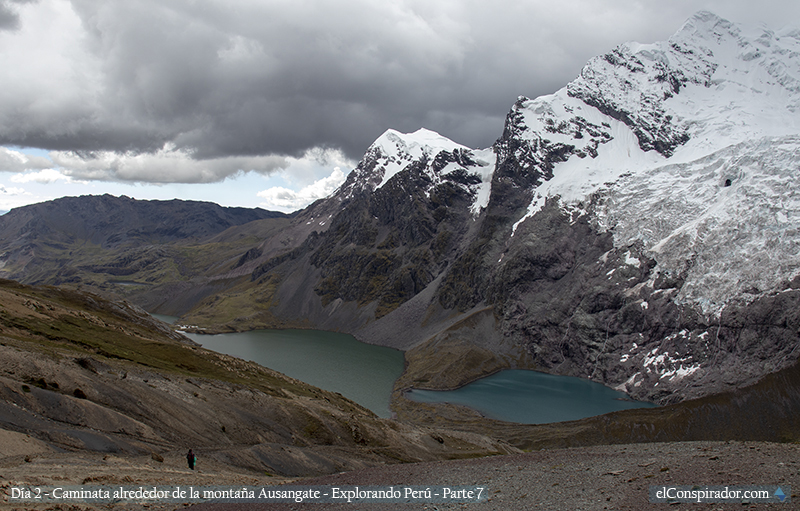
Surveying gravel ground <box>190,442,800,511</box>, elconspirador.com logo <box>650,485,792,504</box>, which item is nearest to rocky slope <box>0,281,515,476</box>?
gravel ground <box>190,442,800,511</box>

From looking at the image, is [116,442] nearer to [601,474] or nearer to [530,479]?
[530,479]

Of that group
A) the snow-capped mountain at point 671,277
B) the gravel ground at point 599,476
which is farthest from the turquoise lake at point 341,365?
the gravel ground at point 599,476

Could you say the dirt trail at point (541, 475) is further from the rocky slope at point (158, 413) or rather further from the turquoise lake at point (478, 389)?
the turquoise lake at point (478, 389)

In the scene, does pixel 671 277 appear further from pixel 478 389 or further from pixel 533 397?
pixel 478 389

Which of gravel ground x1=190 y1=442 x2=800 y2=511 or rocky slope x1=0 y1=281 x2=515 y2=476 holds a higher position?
rocky slope x1=0 y1=281 x2=515 y2=476

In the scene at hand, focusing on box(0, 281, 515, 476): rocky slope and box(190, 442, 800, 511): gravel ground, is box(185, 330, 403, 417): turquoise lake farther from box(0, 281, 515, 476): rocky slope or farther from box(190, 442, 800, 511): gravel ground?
box(190, 442, 800, 511): gravel ground
